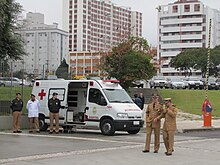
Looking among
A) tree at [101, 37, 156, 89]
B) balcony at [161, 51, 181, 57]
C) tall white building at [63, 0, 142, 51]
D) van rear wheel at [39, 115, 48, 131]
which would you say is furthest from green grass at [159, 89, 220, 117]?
tall white building at [63, 0, 142, 51]

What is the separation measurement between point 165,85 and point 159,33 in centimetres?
9931

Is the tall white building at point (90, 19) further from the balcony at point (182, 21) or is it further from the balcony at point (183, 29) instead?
the balcony at point (182, 21)

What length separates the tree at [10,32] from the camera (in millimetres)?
24984

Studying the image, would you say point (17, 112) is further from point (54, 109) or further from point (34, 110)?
point (54, 109)

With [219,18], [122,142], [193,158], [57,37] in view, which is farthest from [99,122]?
[219,18]

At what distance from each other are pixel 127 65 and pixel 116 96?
7354mm

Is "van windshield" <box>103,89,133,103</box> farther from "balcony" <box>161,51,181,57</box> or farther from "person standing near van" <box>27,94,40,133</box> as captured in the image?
"balcony" <box>161,51,181,57</box>

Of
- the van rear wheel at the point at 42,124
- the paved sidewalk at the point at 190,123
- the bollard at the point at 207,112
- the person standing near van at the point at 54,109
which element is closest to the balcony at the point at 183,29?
the paved sidewalk at the point at 190,123

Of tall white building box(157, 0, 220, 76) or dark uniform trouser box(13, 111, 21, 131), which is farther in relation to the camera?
tall white building box(157, 0, 220, 76)

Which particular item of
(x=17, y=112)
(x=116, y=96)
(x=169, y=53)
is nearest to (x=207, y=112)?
(x=116, y=96)

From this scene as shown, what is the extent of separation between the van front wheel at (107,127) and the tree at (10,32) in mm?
8211

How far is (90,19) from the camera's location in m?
168

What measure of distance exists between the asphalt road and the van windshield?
2072 mm

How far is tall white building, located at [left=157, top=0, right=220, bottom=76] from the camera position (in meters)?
149
